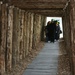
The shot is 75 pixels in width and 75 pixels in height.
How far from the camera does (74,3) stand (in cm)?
785

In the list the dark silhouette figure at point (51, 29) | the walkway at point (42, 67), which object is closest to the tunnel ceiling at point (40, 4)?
the walkway at point (42, 67)

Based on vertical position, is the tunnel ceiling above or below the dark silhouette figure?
above

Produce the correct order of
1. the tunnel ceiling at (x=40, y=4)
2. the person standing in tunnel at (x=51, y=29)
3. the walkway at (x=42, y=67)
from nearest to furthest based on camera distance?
the tunnel ceiling at (x=40, y=4) < the walkway at (x=42, y=67) < the person standing in tunnel at (x=51, y=29)

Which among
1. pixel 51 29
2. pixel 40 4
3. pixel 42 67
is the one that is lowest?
pixel 42 67

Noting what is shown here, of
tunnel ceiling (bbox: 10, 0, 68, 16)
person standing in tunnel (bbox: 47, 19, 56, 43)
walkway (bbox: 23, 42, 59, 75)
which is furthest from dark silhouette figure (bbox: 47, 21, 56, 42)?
tunnel ceiling (bbox: 10, 0, 68, 16)

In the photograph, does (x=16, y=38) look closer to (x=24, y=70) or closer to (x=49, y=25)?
(x=24, y=70)

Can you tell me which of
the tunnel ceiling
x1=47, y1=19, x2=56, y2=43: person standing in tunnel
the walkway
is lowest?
the walkway

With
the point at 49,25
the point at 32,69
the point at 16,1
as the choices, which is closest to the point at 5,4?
the point at 16,1

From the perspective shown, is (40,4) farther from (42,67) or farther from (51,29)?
(51,29)

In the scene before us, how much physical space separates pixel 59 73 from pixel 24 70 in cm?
140

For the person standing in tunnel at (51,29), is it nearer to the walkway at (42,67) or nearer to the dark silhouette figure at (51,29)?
the dark silhouette figure at (51,29)

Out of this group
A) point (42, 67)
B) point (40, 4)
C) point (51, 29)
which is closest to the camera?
point (40, 4)

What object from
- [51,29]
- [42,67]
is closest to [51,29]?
[51,29]

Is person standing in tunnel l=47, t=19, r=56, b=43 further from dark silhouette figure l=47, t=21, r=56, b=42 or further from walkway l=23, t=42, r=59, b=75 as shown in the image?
walkway l=23, t=42, r=59, b=75
